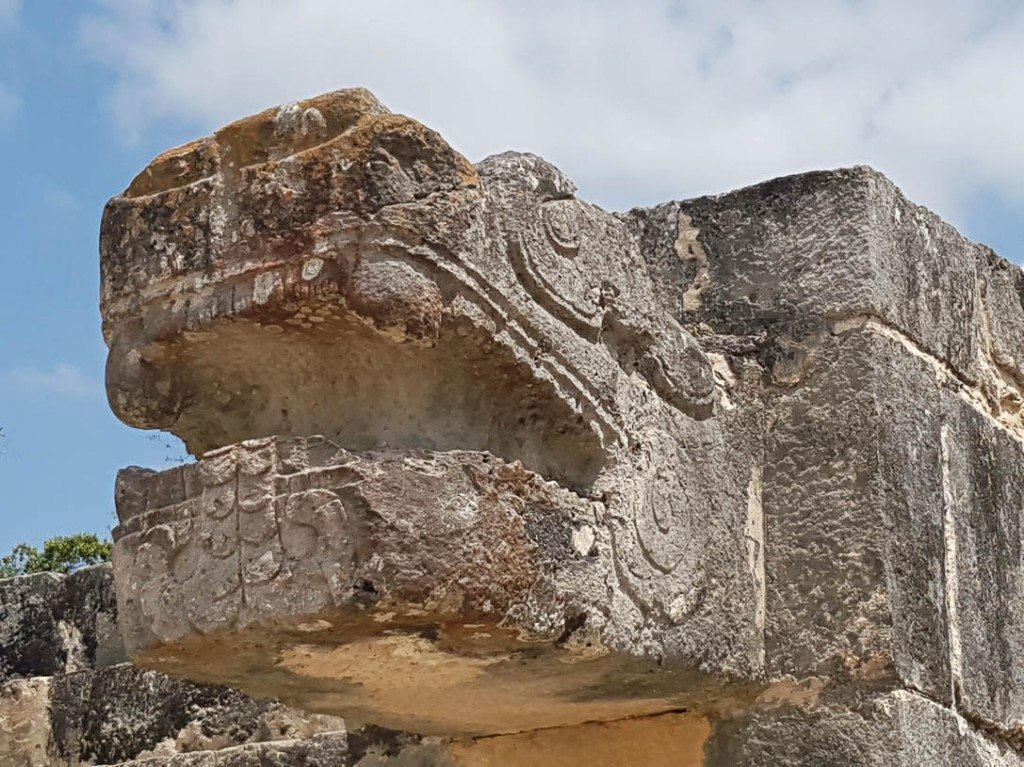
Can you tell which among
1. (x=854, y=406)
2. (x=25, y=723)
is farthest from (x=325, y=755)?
(x=854, y=406)

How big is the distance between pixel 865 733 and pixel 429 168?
1.44 meters

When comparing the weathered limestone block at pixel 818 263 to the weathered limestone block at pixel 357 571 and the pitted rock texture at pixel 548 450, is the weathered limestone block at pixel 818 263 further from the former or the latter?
the weathered limestone block at pixel 357 571

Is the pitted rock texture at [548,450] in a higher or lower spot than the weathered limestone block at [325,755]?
higher

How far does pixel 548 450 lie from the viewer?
3.37m

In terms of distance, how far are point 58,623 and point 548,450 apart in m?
2.60

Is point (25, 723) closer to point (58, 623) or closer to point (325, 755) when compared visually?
point (58, 623)

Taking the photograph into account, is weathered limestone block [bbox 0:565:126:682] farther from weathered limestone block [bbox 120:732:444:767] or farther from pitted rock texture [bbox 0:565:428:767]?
weathered limestone block [bbox 120:732:444:767]

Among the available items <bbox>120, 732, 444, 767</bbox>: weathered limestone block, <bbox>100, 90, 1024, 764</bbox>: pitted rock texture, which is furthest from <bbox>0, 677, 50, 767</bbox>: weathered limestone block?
<bbox>100, 90, 1024, 764</bbox>: pitted rock texture

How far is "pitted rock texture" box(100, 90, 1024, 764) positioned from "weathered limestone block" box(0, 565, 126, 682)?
6.16 ft

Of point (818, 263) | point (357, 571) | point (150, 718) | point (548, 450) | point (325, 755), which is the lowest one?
point (325, 755)

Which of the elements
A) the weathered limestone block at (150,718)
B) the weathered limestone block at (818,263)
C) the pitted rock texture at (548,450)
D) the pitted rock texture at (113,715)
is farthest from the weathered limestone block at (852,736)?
the weathered limestone block at (150,718)

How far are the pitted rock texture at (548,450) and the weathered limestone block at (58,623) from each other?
188 cm

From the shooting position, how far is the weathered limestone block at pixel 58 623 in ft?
17.5

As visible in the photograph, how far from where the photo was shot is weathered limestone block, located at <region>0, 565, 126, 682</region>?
535 centimetres
